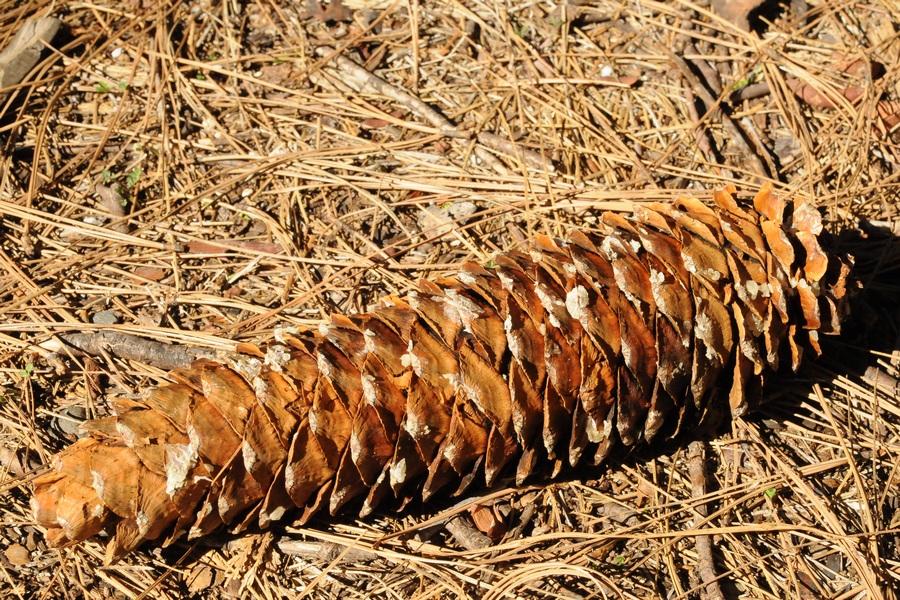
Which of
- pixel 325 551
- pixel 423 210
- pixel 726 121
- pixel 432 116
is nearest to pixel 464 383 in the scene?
pixel 325 551

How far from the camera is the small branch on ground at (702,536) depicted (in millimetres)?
1721

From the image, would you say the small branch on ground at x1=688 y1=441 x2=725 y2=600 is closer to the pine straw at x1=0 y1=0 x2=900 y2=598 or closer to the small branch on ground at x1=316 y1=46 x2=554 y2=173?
the pine straw at x1=0 y1=0 x2=900 y2=598

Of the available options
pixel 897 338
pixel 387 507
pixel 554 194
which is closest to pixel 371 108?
pixel 554 194

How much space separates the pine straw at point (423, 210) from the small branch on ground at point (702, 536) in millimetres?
26

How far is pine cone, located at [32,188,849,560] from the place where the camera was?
1.61 meters

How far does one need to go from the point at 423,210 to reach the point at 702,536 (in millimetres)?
1221

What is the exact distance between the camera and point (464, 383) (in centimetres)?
165

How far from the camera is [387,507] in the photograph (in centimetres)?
188

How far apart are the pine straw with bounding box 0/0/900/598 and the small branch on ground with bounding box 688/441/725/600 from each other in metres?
0.03

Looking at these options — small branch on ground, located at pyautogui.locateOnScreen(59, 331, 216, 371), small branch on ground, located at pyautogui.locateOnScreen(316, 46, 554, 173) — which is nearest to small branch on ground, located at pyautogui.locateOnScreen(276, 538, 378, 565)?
small branch on ground, located at pyautogui.locateOnScreen(59, 331, 216, 371)

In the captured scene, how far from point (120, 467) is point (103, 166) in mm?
1304

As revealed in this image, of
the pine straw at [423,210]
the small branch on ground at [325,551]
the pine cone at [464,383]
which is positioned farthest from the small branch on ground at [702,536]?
the small branch on ground at [325,551]

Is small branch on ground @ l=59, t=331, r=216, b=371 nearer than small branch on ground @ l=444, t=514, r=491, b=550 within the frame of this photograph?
No

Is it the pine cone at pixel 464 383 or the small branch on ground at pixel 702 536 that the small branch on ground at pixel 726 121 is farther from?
the small branch on ground at pixel 702 536
